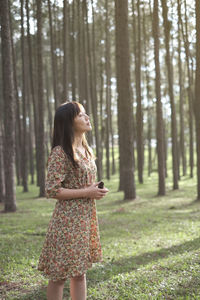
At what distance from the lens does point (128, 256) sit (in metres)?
7.20

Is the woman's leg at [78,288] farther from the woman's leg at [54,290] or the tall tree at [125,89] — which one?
the tall tree at [125,89]

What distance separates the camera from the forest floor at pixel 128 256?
17.0 feet

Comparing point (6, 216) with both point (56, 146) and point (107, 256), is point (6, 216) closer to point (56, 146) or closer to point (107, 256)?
point (107, 256)

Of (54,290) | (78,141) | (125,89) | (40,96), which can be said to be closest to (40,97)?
Result: (40,96)

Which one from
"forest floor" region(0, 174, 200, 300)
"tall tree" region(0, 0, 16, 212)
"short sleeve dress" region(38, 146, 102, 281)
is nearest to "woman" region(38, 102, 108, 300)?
"short sleeve dress" region(38, 146, 102, 281)

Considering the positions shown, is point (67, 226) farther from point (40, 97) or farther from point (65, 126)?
point (40, 97)

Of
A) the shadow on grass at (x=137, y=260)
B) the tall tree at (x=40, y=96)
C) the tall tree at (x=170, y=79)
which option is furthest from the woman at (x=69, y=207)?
the tall tree at (x=170, y=79)

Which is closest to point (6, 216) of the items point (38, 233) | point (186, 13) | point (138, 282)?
point (38, 233)

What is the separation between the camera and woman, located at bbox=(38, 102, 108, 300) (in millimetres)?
3506

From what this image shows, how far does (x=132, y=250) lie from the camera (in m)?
7.69

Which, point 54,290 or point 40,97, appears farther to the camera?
point 40,97

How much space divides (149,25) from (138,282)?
25.4 meters

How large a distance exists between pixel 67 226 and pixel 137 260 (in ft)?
12.3

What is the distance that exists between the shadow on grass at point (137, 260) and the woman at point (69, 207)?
7.74 ft
